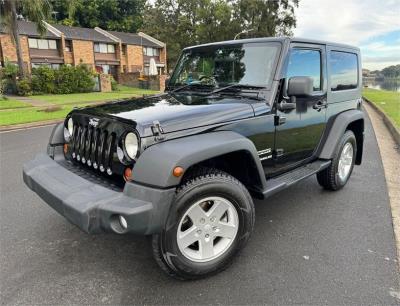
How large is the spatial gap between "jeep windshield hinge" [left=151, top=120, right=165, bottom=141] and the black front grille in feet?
1.31

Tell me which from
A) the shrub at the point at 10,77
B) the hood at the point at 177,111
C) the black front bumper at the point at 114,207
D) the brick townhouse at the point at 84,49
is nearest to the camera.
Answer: the black front bumper at the point at 114,207

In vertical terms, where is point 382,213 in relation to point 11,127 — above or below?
below

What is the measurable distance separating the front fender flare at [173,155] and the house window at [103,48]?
142 feet

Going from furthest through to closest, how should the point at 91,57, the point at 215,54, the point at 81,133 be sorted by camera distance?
the point at 91,57, the point at 215,54, the point at 81,133

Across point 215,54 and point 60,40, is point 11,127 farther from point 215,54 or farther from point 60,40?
point 60,40

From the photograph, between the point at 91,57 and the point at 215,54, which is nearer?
the point at 215,54

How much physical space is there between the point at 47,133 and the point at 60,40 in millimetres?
32921

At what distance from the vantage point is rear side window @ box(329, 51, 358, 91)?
13.7 ft

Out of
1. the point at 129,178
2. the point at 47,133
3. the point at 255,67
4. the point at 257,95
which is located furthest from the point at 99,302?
the point at 47,133

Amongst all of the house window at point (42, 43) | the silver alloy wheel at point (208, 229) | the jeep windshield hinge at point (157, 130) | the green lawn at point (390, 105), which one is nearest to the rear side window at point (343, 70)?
the silver alloy wheel at point (208, 229)

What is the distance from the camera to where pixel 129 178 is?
100 inches

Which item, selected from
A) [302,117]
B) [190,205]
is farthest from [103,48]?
[190,205]

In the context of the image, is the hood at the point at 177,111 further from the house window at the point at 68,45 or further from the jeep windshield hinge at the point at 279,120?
the house window at the point at 68,45

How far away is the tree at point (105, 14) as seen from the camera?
183ft
